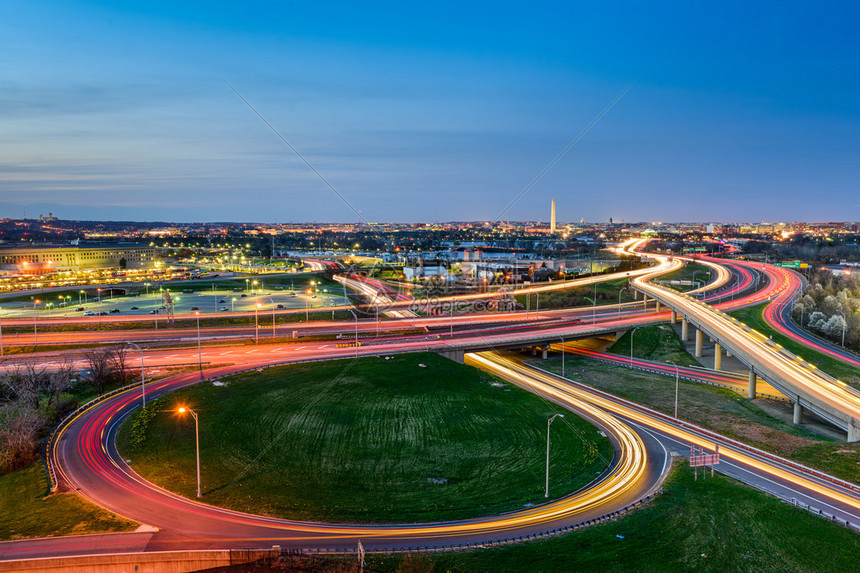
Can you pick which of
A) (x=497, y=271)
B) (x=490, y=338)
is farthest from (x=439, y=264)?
(x=490, y=338)

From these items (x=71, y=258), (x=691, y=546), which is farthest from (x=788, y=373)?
(x=71, y=258)

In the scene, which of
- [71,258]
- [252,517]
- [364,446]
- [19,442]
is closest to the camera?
[252,517]

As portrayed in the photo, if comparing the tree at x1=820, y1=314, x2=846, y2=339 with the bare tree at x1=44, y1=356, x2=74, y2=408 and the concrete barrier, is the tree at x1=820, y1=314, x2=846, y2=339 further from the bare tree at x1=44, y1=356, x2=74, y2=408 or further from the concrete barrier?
the bare tree at x1=44, y1=356, x2=74, y2=408

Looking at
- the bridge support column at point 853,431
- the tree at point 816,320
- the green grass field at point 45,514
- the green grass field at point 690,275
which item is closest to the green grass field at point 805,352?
the tree at point 816,320

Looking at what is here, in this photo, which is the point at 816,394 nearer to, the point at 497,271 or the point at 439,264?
the point at 497,271

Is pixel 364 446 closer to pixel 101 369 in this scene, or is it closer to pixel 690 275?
pixel 101 369

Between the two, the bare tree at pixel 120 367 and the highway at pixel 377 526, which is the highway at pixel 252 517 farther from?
the bare tree at pixel 120 367
